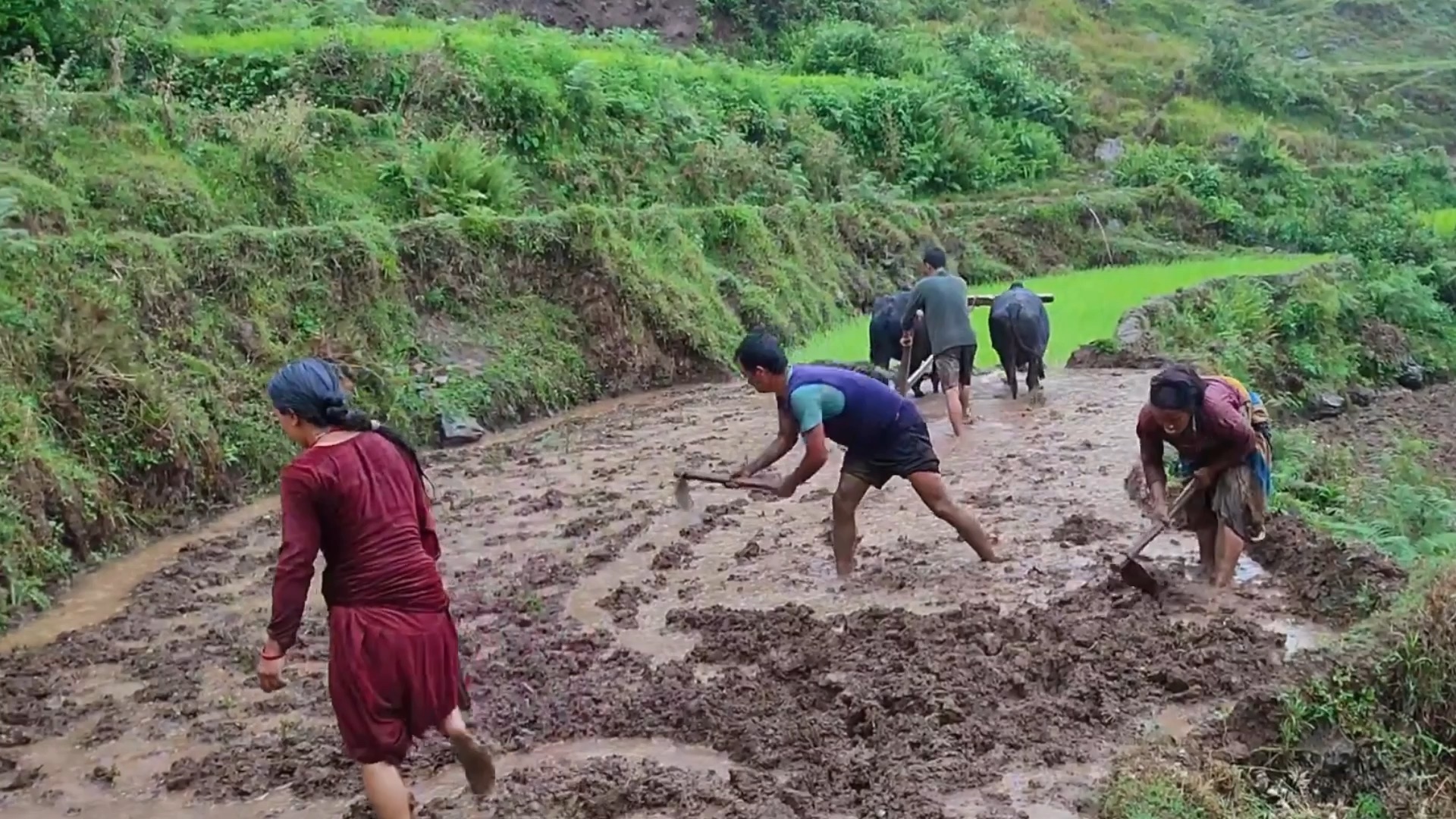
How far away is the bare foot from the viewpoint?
4.54 meters

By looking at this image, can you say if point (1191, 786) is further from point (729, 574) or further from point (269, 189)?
point (269, 189)

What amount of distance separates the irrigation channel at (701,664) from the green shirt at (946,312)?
162cm

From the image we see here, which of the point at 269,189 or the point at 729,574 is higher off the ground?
the point at 269,189

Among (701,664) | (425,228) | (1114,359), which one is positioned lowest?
(1114,359)

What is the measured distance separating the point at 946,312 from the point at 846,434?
4.08m

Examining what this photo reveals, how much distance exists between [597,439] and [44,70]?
19.9 feet

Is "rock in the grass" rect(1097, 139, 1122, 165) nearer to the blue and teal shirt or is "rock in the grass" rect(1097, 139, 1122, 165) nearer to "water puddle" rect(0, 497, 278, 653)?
"water puddle" rect(0, 497, 278, 653)

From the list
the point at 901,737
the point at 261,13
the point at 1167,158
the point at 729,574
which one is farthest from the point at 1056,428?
the point at 1167,158

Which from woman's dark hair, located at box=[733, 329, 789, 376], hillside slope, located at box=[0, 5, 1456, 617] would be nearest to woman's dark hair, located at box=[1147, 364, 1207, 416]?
woman's dark hair, located at box=[733, 329, 789, 376]

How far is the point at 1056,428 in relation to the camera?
38.1ft

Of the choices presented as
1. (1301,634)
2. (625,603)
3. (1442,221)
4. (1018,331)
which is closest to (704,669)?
(625,603)

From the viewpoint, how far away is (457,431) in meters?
12.2

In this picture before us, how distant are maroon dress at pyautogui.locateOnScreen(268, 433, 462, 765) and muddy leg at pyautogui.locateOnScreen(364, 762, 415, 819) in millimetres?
34

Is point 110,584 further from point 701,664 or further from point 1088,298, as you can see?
point 1088,298
